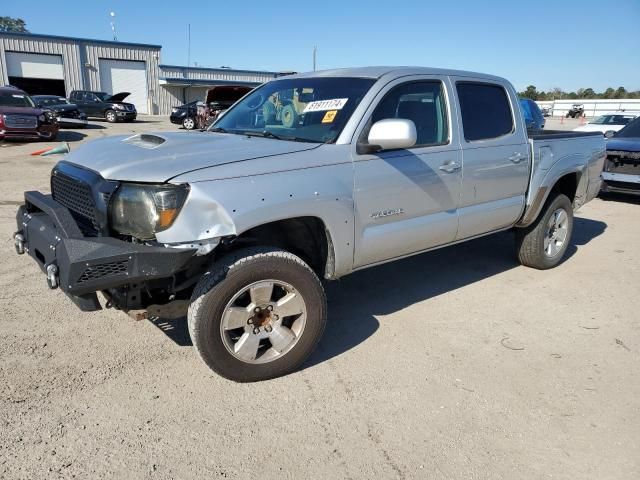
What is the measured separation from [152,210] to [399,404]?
180cm

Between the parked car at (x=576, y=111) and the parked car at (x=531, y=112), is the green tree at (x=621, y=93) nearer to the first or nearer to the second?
the parked car at (x=576, y=111)

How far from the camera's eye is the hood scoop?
3222 millimetres

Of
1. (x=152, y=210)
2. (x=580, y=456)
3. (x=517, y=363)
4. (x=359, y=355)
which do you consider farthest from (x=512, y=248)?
(x=152, y=210)

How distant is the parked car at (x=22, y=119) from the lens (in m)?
14.6

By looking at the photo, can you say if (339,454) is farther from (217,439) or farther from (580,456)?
(580,456)

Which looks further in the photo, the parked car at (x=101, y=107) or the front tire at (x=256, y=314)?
the parked car at (x=101, y=107)

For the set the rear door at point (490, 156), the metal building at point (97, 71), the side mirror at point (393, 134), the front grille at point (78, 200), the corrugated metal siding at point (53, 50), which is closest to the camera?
the front grille at point (78, 200)

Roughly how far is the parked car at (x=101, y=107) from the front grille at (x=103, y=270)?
89.9 feet

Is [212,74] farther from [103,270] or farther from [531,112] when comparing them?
[103,270]

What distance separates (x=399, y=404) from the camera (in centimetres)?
297

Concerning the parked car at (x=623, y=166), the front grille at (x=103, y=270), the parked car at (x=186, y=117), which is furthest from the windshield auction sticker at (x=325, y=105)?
the parked car at (x=186, y=117)

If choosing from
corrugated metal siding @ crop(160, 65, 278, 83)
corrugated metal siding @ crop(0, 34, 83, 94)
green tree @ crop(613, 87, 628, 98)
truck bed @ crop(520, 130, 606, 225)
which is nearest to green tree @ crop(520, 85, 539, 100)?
green tree @ crop(613, 87, 628, 98)

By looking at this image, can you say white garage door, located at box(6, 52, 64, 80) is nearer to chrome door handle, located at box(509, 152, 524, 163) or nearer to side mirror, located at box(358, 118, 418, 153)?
chrome door handle, located at box(509, 152, 524, 163)

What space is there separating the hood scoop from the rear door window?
2.40m
